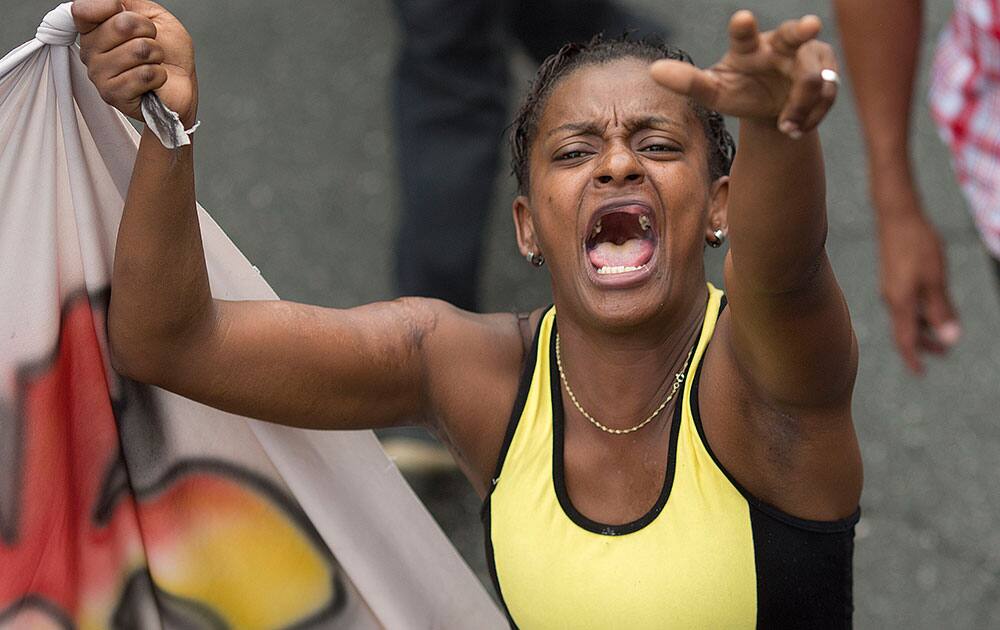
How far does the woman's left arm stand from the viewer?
5.36 feet

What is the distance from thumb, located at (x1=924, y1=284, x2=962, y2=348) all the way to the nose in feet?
2.36

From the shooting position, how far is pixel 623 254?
2240 mm

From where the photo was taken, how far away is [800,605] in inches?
84.4

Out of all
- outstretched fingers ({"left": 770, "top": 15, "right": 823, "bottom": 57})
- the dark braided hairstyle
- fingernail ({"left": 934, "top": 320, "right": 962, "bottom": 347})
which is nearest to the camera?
outstretched fingers ({"left": 770, "top": 15, "right": 823, "bottom": 57})

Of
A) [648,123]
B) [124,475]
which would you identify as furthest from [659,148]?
[124,475]

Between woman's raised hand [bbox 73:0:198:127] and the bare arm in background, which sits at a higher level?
woman's raised hand [bbox 73:0:198:127]

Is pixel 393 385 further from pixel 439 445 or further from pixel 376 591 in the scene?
pixel 439 445

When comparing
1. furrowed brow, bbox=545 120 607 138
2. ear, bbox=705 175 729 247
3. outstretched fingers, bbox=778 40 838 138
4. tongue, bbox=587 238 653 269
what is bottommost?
tongue, bbox=587 238 653 269

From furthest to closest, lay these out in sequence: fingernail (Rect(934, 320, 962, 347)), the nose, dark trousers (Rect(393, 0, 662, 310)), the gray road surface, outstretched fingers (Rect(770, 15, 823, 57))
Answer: dark trousers (Rect(393, 0, 662, 310)) < the gray road surface < fingernail (Rect(934, 320, 962, 347)) < the nose < outstretched fingers (Rect(770, 15, 823, 57))

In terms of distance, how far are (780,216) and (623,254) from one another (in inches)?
18.5

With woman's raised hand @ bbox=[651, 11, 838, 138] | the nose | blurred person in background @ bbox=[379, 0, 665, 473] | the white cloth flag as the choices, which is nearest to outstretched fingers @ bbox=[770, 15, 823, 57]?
woman's raised hand @ bbox=[651, 11, 838, 138]

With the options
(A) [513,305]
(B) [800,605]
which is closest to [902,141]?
(B) [800,605]

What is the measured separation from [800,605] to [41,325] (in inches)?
45.2

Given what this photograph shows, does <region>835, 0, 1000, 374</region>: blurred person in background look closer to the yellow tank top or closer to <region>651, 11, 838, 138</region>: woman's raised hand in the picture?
the yellow tank top
